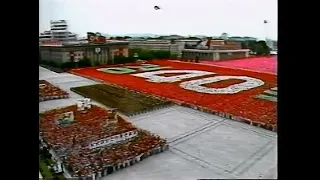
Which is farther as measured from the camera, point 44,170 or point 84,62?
point 84,62

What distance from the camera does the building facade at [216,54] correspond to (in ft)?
4.89

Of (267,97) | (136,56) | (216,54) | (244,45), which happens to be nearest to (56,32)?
(136,56)

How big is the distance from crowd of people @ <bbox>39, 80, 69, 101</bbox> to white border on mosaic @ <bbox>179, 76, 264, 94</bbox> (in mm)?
462

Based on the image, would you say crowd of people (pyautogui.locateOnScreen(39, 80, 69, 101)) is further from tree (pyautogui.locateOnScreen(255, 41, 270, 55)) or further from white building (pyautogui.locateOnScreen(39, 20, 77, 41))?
tree (pyautogui.locateOnScreen(255, 41, 270, 55))

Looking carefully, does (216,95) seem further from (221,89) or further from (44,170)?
(44,170)

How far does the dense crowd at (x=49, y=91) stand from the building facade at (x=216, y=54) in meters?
0.51

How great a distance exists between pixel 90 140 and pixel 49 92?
0.26 metres

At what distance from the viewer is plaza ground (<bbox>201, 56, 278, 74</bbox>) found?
1.39 metres

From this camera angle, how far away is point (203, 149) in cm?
136

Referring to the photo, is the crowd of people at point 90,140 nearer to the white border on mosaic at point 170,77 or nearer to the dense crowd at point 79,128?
the dense crowd at point 79,128

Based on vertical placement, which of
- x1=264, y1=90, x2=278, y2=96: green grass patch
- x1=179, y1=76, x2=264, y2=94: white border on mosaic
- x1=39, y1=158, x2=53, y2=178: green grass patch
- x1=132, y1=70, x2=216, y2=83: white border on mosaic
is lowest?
x1=39, y1=158, x2=53, y2=178: green grass patch

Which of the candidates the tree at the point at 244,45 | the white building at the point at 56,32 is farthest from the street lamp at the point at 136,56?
the tree at the point at 244,45

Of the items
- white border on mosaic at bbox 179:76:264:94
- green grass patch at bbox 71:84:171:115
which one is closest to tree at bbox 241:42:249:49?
white border on mosaic at bbox 179:76:264:94
